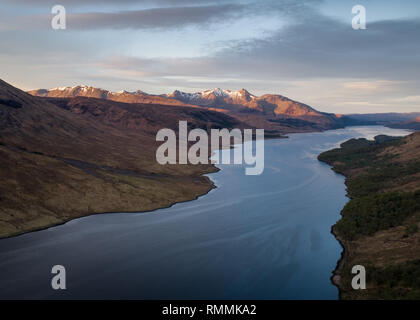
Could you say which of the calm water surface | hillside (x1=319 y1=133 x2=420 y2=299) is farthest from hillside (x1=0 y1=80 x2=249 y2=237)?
hillside (x1=319 y1=133 x2=420 y2=299)

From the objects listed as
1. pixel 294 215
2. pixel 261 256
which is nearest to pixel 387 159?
pixel 294 215

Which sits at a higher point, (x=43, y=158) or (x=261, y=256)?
(x=43, y=158)

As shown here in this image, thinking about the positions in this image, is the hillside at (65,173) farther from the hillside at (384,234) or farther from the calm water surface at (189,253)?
the hillside at (384,234)

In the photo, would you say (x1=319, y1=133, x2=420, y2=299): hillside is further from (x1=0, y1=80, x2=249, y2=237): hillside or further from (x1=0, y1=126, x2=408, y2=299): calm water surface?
(x1=0, y1=80, x2=249, y2=237): hillside

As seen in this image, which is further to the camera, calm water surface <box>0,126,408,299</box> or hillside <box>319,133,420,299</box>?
calm water surface <box>0,126,408,299</box>

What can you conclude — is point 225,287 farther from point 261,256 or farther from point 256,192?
point 256,192

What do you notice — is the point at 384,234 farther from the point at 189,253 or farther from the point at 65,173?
the point at 65,173

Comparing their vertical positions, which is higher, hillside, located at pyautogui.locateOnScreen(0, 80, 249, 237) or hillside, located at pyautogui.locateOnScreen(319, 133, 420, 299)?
hillside, located at pyautogui.locateOnScreen(0, 80, 249, 237)
